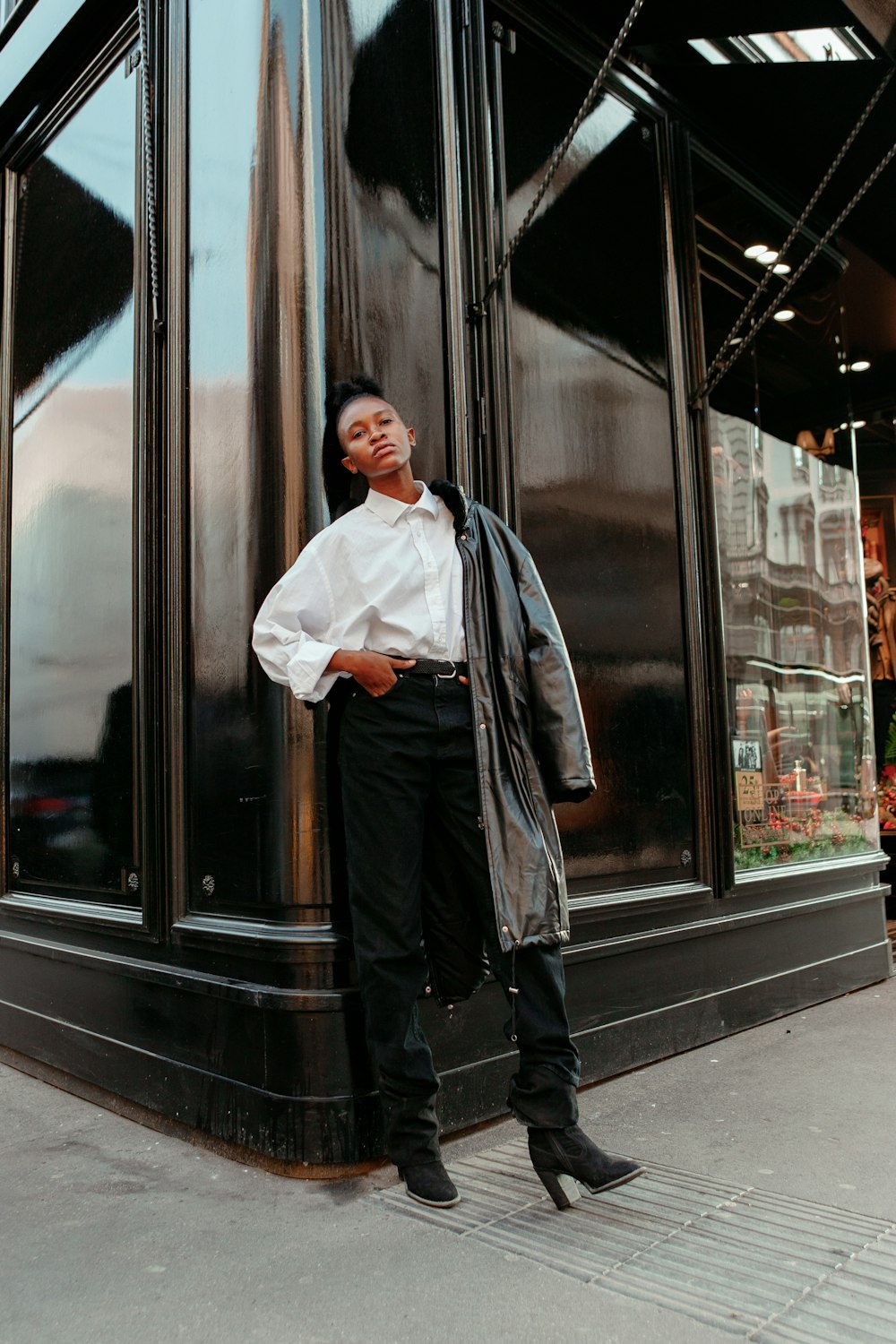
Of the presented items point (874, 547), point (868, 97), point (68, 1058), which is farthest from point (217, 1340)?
point (874, 547)

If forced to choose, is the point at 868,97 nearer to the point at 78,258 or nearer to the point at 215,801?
the point at 78,258

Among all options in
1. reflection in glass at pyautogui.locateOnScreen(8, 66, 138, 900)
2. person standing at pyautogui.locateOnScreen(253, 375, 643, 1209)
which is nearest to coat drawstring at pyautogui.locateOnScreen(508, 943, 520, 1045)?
person standing at pyautogui.locateOnScreen(253, 375, 643, 1209)

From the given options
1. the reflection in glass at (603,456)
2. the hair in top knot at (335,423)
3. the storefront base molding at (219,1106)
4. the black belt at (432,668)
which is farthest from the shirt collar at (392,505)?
the storefront base molding at (219,1106)

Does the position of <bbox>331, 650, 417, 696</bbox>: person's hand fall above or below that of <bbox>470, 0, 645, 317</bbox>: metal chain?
below

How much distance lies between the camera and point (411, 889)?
299 centimetres

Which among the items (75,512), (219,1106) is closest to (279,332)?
(75,512)

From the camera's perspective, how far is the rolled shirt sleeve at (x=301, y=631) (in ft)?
9.73

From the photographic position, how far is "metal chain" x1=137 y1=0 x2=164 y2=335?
4090 millimetres

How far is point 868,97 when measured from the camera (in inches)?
214

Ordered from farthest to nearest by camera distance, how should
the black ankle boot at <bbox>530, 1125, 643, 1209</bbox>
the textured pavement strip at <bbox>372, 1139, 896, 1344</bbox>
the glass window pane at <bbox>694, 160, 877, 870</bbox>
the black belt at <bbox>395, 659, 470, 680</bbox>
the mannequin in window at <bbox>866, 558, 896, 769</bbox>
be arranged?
the mannequin in window at <bbox>866, 558, 896, 769</bbox>, the glass window pane at <bbox>694, 160, 877, 870</bbox>, the black belt at <bbox>395, 659, 470, 680</bbox>, the black ankle boot at <bbox>530, 1125, 643, 1209</bbox>, the textured pavement strip at <bbox>372, 1139, 896, 1344</bbox>

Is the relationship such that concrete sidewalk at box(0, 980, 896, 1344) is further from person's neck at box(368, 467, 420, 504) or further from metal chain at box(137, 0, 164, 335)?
metal chain at box(137, 0, 164, 335)

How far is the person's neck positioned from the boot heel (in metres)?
1.90

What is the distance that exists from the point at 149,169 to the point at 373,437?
1.79 metres

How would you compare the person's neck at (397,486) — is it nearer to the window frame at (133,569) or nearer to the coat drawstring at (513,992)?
the window frame at (133,569)
